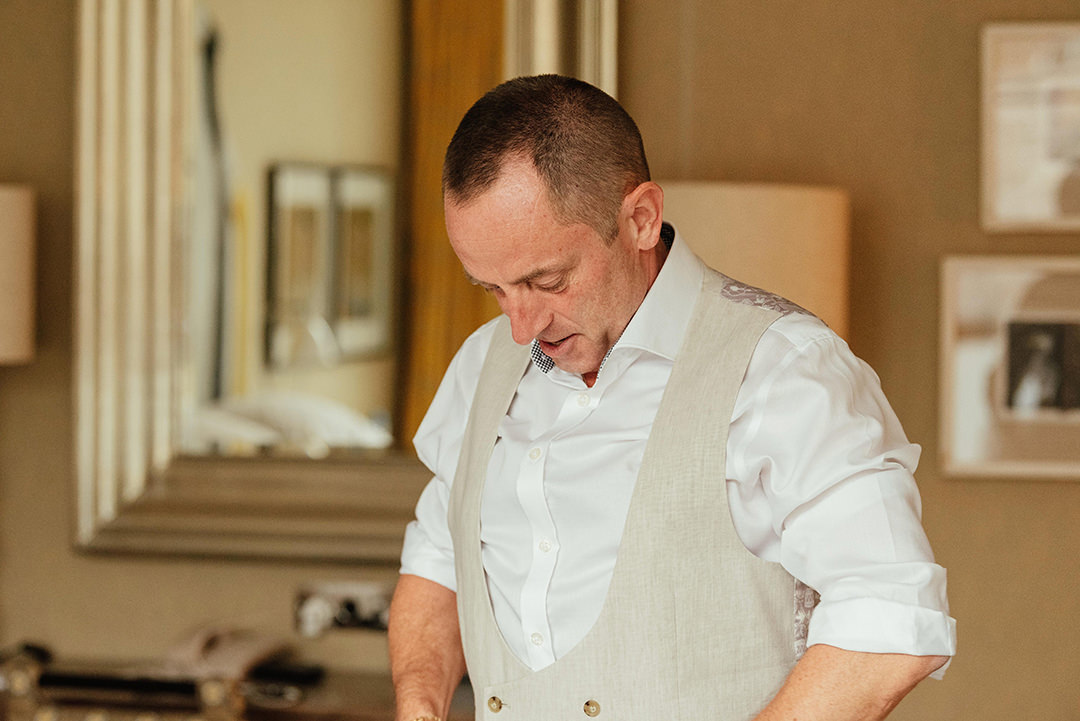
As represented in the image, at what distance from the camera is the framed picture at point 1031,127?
96.8 inches

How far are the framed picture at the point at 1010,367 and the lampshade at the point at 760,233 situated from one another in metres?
0.49

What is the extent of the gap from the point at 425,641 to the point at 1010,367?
1622mm

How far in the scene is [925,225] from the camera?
2.52 meters

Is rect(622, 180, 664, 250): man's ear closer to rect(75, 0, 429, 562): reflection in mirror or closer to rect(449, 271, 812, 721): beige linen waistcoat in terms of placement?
rect(449, 271, 812, 721): beige linen waistcoat

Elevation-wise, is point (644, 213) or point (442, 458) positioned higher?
point (644, 213)

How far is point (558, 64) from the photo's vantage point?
8.27 feet

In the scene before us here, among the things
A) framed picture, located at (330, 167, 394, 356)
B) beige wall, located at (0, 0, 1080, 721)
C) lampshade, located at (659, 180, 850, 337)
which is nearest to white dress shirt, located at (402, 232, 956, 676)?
lampshade, located at (659, 180, 850, 337)

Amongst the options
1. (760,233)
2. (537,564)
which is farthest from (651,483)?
(760,233)

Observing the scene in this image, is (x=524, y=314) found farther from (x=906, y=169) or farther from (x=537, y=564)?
(x=906, y=169)

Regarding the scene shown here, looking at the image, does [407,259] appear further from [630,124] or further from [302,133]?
[630,124]

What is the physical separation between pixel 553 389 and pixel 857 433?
1.43 ft

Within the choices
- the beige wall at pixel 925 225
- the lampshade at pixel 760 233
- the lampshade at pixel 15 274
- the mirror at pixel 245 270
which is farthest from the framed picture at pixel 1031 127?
the lampshade at pixel 15 274

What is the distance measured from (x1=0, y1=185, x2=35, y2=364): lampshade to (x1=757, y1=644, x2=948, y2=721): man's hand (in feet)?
6.77

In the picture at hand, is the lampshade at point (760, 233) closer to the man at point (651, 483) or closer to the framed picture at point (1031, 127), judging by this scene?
the framed picture at point (1031, 127)
